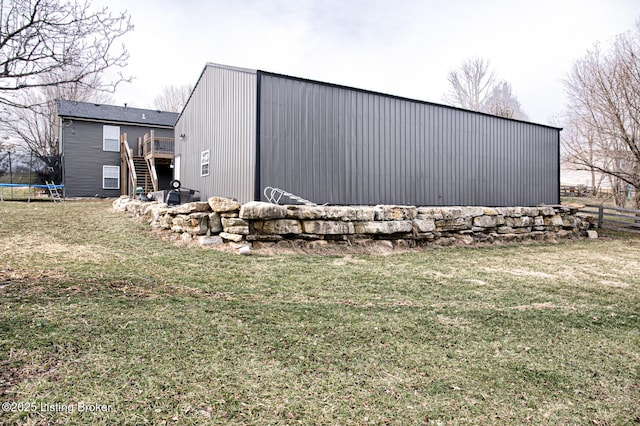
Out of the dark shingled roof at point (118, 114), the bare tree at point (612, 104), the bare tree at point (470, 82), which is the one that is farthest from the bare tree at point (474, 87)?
the dark shingled roof at point (118, 114)

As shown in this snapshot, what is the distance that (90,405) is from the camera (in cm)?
206

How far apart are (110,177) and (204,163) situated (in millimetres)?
10909

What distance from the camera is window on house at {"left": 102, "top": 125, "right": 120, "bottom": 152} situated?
63.8ft

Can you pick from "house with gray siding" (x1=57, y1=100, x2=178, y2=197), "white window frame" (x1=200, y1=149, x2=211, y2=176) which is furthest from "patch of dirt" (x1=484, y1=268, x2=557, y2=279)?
"house with gray siding" (x1=57, y1=100, x2=178, y2=197)

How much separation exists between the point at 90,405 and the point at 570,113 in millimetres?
18955

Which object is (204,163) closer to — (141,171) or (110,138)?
(141,171)

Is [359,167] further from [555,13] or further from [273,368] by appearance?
[555,13]

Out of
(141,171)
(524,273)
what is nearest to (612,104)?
(524,273)

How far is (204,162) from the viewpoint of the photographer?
11508 millimetres

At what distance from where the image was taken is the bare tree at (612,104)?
44.9 feet

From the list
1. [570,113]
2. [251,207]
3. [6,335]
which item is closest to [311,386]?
[6,335]

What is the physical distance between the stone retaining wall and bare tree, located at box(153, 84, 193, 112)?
27032 mm

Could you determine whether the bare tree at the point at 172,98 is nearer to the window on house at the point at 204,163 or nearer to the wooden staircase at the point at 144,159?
the wooden staircase at the point at 144,159

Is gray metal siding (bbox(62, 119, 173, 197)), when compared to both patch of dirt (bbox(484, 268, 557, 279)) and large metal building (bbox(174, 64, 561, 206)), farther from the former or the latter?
patch of dirt (bbox(484, 268, 557, 279))
